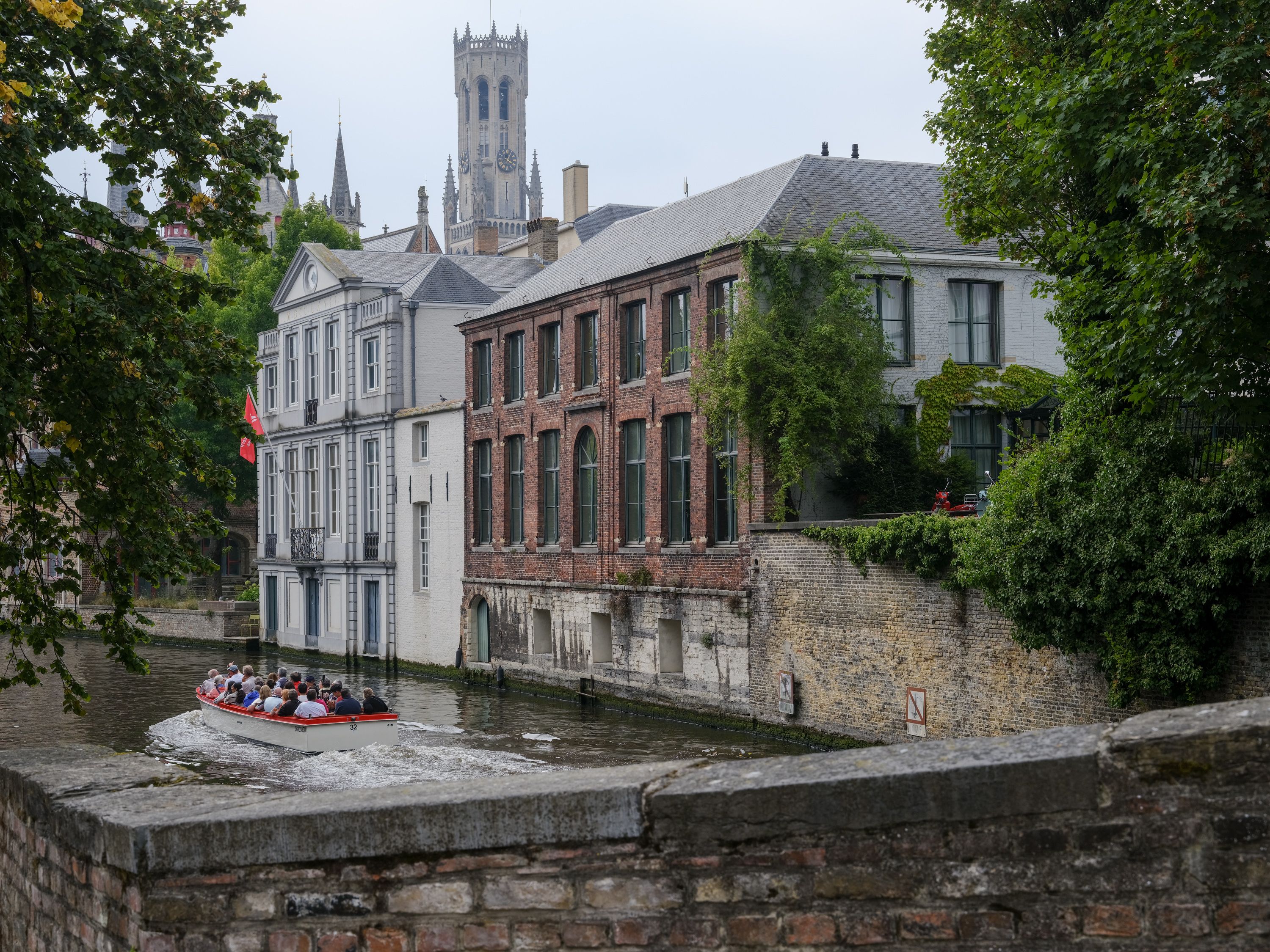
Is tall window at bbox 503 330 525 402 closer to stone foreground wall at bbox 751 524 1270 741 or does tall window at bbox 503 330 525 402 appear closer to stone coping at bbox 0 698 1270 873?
stone foreground wall at bbox 751 524 1270 741

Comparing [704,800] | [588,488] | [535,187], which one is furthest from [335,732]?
[535,187]

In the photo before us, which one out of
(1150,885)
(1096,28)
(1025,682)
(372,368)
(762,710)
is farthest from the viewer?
(372,368)

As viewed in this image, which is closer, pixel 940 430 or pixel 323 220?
pixel 940 430

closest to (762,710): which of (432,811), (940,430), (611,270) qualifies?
(940,430)

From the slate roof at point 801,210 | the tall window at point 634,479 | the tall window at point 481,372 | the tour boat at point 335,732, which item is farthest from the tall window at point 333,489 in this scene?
the tour boat at point 335,732

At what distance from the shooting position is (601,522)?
31094mm

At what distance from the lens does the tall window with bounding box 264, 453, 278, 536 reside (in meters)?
48.7

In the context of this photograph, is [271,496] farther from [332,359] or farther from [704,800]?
[704,800]

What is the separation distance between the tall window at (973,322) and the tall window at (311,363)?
2441 cm

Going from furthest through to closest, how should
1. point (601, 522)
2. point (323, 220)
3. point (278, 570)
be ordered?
point (323, 220)
point (278, 570)
point (601, 522)

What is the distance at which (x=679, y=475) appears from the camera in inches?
1134

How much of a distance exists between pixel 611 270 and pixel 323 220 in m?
28.7

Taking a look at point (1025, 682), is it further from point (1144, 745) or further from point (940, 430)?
point (1144, 745)

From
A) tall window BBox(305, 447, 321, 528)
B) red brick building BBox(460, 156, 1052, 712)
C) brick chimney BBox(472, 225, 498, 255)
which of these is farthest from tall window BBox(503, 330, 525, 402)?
brick chimney BBox(472, 225, 498, 255)
